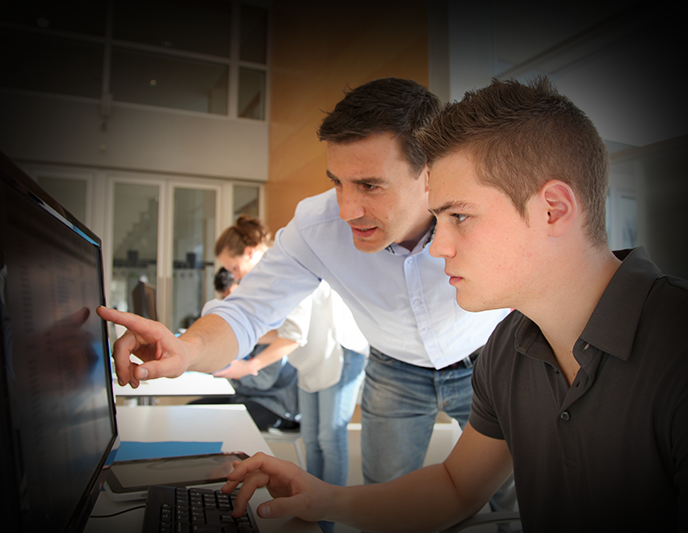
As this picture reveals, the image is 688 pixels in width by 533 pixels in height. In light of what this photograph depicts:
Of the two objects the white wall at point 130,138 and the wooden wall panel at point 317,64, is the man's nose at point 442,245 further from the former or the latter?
the white wall at point 130,138

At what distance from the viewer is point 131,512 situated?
2.50ft

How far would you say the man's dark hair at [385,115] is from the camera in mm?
1238

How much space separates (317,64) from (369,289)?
472 centimetres

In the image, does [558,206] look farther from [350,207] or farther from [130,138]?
[130,138]

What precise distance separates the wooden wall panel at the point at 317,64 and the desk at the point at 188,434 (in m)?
2.51

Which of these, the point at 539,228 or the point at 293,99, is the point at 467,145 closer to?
the point at 539,228

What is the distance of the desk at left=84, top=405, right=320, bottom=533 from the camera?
728 mm

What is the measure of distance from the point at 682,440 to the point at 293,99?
242 inches

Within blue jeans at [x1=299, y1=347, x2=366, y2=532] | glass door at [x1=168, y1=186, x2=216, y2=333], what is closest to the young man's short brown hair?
blue jeans at [x1=299, y1=347, x2=366, y2=532]

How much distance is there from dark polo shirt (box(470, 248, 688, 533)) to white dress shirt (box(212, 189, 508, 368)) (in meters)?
0.55

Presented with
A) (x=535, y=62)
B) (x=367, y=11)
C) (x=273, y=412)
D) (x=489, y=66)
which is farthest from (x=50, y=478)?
(x=367, y=11)

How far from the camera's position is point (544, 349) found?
2.75 feet

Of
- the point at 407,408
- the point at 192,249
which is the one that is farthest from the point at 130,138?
the point at 407,408

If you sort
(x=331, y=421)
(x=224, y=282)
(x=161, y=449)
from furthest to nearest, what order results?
1. (x=224, y=282)
2. (x=331, y=421)
3. (x=161, y=449)
